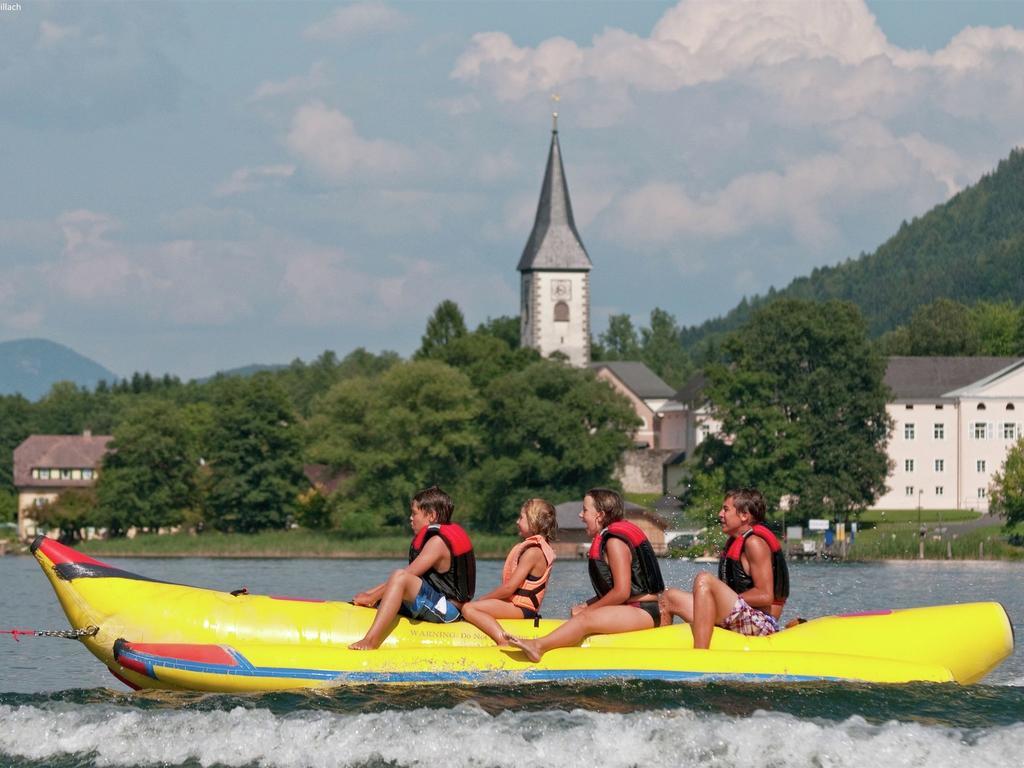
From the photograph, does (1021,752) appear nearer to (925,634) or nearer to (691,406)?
(925,634)

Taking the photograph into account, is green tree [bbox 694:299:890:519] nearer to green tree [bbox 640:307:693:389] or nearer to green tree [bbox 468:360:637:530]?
green tree [bbox 468:360:637:530]

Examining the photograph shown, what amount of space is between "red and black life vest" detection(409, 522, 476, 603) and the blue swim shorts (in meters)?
0.07

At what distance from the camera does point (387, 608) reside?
13047 millimetres

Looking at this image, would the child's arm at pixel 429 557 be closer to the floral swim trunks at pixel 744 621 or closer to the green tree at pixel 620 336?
the floral swim trunks at pixel 744 621

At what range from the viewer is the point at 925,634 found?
13.3 metres

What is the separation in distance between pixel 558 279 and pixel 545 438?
148 feet

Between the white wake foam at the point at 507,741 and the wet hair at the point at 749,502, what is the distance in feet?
6.43

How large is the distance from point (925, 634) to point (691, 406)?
8056 cm

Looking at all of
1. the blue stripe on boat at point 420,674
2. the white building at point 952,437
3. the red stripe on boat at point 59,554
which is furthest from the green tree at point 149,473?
the blue stripe on boat at point 420,674

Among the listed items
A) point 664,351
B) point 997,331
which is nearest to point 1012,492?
point 997,331

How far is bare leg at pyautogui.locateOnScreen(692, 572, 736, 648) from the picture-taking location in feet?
42.1

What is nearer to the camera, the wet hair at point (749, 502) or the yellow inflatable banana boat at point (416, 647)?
the yellow inflatable banana boat at point (416, 647)

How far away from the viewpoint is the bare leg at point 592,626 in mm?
12828

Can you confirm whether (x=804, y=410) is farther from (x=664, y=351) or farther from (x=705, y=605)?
(x=664, y=351)
